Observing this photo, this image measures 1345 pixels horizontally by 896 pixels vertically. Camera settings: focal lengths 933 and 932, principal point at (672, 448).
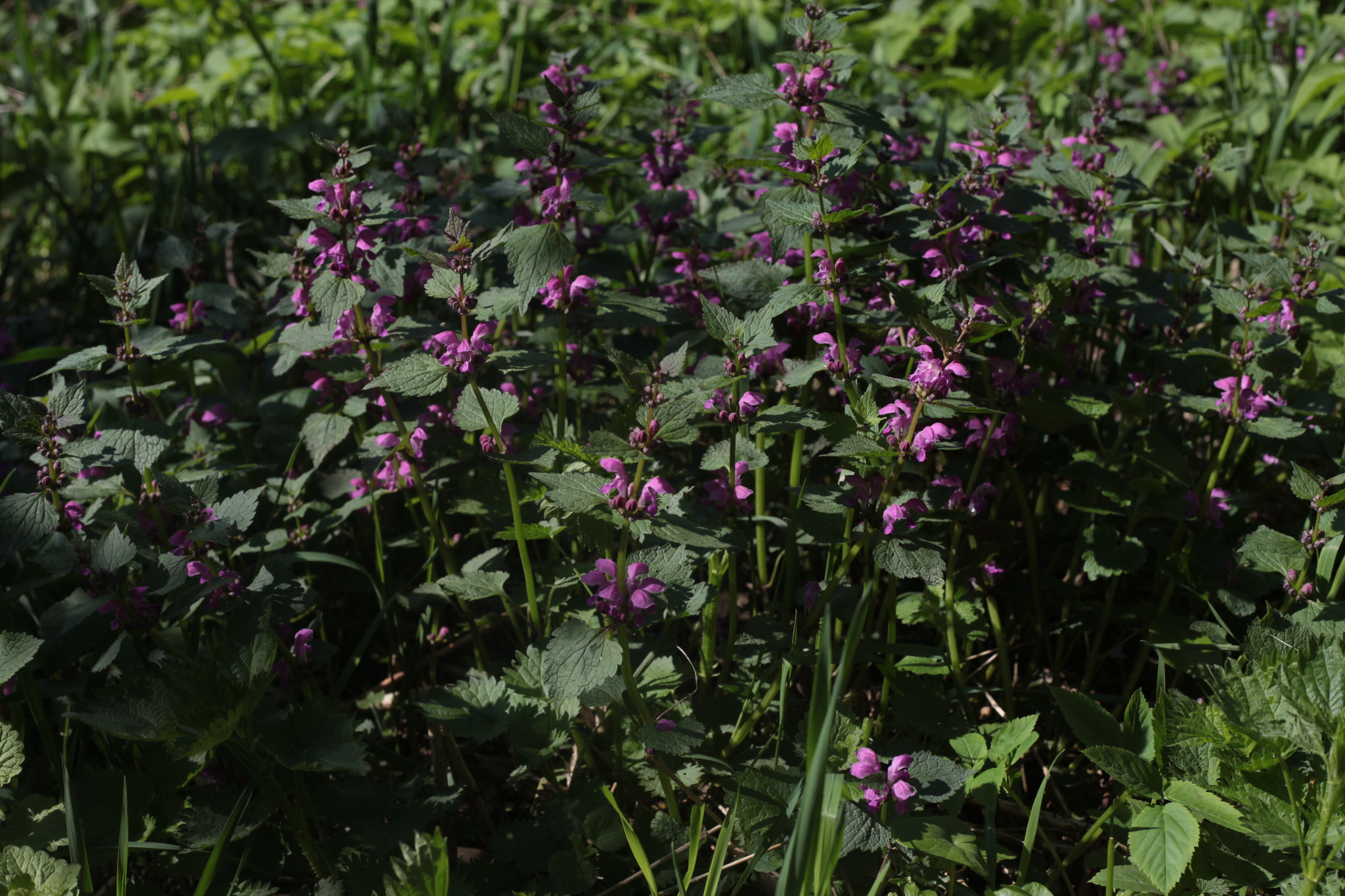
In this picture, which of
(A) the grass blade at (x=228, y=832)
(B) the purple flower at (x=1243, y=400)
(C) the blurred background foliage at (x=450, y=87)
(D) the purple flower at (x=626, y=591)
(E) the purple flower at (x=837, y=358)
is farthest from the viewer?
(C) the blurred background foliage at (x=450, y=87)

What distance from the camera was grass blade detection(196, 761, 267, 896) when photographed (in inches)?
56.3

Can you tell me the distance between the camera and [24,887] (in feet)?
4.89

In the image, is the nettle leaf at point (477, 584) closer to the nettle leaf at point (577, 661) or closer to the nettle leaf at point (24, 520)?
the nettle leaf at point (577, 661)

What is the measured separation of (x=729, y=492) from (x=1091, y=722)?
822 mm

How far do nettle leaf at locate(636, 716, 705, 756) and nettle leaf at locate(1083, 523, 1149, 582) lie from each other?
3.25ft

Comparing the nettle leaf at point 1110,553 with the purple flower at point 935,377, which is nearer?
the purple flower at point 935,377

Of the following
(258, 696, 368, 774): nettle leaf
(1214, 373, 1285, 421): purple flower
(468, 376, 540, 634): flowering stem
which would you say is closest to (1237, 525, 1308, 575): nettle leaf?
(1214, 373, 1285, 421): purple flower

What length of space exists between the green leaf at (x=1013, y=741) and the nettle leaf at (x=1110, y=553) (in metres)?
0.44

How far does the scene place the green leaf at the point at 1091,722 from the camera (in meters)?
1.78

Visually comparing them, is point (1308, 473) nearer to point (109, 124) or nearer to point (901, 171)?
point (901, 171)

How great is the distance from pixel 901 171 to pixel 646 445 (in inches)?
93.2

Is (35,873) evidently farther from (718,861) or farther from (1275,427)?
(1275,427)

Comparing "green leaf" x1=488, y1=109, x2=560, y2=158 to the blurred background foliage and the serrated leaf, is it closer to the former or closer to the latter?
the serrated leaf

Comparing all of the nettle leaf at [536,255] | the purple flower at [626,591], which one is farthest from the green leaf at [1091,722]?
the nettle leaf at [536,255]
